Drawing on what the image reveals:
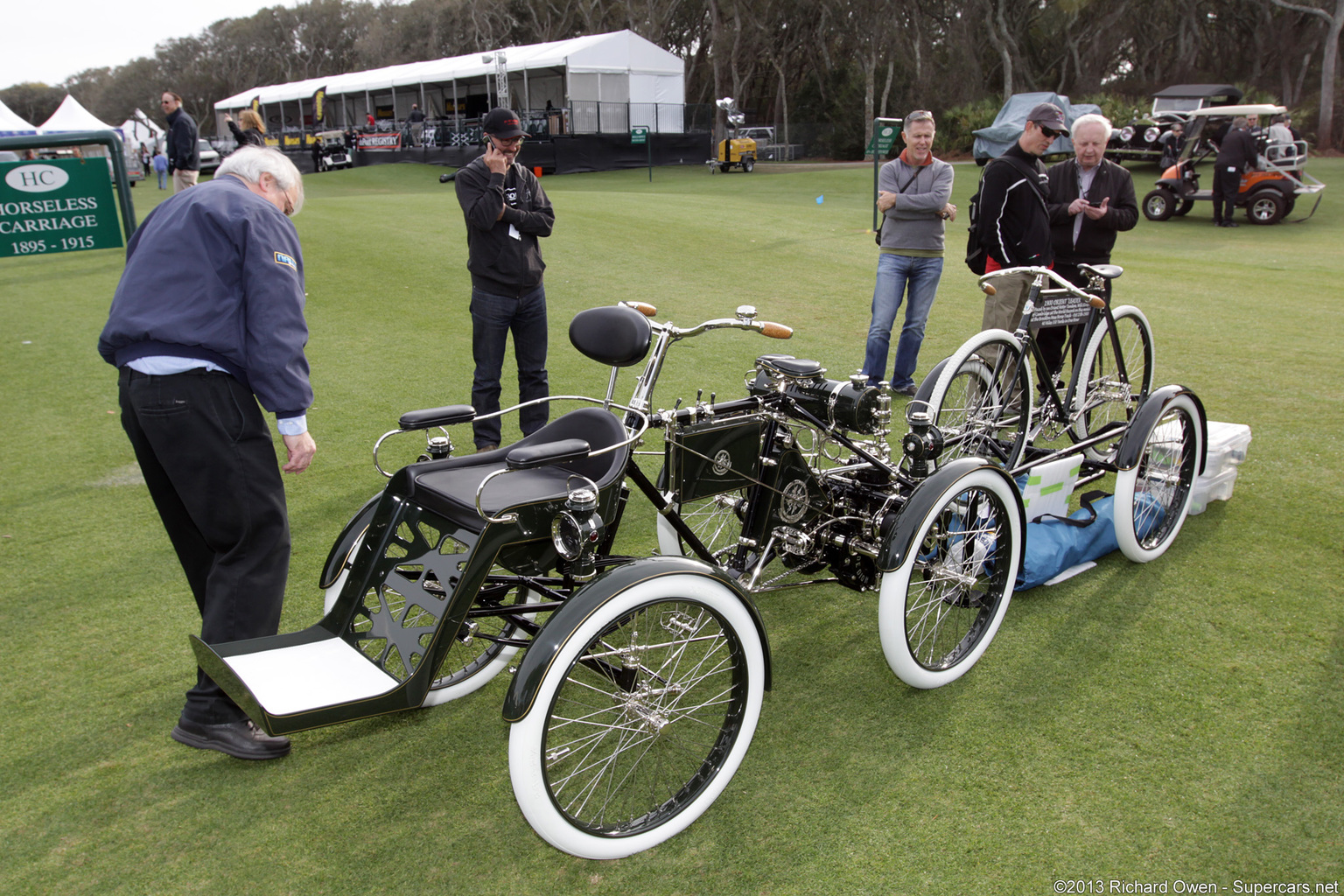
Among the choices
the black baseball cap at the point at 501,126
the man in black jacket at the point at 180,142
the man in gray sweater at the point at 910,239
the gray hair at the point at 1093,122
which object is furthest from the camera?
the man in black jacket at the point at 180,142

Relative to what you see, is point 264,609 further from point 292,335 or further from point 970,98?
point 970,98

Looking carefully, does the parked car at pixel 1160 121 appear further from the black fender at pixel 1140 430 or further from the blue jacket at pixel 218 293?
the blue jacket at pixel 218 293

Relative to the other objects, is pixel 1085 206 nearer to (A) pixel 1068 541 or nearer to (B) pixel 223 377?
(A) pixel 1068 541

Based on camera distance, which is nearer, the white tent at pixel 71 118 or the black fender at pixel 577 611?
the black fender at pixel 577 611

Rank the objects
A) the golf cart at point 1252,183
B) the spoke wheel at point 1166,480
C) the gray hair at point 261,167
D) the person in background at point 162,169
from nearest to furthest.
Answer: the gray hair at point 261,167 → the spoke wheel at point 1166,480 → the golf cart at point 1252,183 → the person in background at point 162,169

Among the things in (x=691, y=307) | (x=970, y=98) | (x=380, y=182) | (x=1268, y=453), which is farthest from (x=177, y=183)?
(x=970, y=98)

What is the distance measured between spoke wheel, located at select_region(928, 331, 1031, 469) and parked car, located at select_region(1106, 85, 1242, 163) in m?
22.6

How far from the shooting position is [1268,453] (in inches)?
203

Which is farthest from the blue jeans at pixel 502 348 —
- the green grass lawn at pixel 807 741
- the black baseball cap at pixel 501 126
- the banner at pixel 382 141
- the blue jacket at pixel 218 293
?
the banner at pixel 382 141

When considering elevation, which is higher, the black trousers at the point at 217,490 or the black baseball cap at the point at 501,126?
the black baseball cap at the point at 501,126

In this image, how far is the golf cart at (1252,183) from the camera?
15234 millimetres

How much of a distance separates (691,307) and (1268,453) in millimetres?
5573

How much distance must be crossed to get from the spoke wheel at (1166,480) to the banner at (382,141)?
3070 centimetres

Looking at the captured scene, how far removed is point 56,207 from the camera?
18.1 feet
